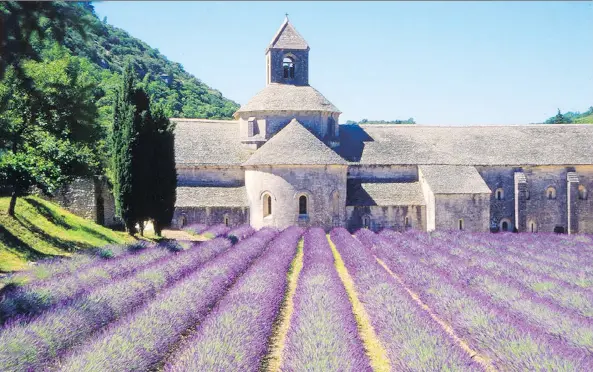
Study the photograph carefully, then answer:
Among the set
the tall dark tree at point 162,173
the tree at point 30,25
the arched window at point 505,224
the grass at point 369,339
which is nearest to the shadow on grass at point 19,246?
the tall dark tree at point 162,173

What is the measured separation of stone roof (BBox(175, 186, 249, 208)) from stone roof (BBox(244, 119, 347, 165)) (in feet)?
7.00

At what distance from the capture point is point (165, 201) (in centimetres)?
2470

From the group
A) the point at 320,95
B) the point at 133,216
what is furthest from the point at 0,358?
the point at 320,95

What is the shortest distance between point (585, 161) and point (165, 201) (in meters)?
25.6

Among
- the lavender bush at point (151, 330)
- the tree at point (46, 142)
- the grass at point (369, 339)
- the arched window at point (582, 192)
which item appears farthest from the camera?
the arched window at point (582, 192)

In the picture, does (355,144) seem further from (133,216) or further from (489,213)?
(133,216)

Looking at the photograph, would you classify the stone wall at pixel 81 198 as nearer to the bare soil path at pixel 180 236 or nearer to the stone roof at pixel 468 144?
the bare soil path at pixel 180 236

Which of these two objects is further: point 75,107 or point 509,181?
point 509,181

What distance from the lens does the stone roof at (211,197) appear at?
31180 millimetres

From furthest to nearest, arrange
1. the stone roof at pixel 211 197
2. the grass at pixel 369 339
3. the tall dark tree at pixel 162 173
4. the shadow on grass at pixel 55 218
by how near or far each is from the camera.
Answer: the stone roof at pixel 211 197 < the tall dark tree at pixel 162 173 < the shadow on grass at pixel 55 218 < the grass at pixel 369 339

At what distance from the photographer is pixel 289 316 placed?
11.6m

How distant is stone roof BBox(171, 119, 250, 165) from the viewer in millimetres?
33094

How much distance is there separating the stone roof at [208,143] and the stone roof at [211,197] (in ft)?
5.04

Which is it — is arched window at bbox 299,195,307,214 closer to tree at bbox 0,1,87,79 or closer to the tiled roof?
the tiled roof
